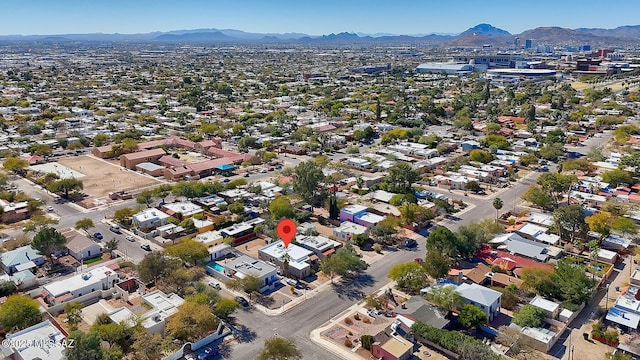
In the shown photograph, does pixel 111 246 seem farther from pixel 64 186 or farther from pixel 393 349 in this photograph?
pixel 393 349

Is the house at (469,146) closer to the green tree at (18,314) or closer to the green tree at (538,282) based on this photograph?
the green tree at (538,282)

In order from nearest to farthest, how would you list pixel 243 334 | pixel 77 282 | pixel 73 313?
pixel 243 334 → pixel 73 313 → pixel 77 282

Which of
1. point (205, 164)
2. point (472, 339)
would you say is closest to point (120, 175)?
point (205, 164)

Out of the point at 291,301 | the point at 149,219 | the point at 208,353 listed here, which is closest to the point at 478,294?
the point at 291,301

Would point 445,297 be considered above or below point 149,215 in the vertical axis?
below

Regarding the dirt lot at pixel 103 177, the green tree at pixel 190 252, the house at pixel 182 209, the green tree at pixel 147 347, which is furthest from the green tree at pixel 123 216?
the green tree at pixel 147 347

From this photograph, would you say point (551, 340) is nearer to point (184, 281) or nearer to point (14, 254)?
point (184, 281)

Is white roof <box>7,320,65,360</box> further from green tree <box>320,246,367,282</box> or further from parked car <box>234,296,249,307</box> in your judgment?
green tree <box>320,246,367,282</box>

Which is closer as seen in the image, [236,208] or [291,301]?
[291,301]
